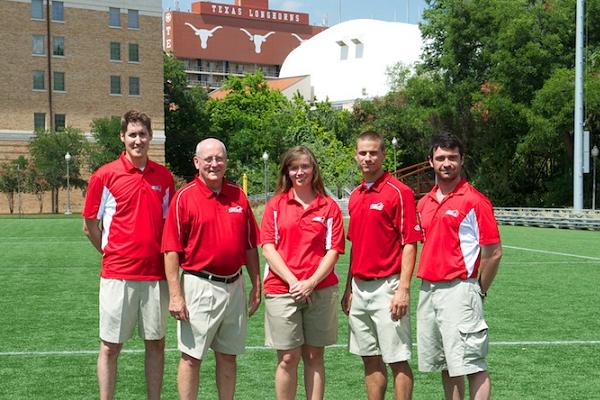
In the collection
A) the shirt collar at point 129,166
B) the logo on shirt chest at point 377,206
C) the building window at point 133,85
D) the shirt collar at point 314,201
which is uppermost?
the building window at point 133,85

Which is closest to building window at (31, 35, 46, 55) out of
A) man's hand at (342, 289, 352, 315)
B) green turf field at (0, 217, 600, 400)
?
green turf field at (0, 217, 600, 400)

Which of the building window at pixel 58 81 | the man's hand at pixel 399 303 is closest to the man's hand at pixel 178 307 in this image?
the man's hand at pixel 399 303

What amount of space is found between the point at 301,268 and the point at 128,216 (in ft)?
4.00

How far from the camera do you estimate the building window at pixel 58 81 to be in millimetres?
62500

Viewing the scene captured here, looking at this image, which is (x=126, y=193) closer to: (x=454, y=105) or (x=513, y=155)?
(x=454, y=105)

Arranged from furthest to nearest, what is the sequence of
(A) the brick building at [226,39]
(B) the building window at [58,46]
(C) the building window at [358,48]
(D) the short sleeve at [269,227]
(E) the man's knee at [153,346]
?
1. (A) the brick building at [226,39]
2. (C) the building window at [358,48]
3. (B) the building window at [58,46]
4. (E) the man's knee at [153,346]
5. (D) the short sleeve at [269,227]

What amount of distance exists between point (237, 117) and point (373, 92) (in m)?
18.4

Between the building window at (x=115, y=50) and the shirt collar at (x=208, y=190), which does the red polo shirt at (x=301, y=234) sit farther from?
the building window at (x=115, y=50)

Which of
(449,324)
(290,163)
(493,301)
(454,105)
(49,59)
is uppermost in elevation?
(49,59)

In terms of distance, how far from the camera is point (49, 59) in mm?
62062

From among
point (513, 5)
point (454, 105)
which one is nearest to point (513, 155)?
point (454, 105)

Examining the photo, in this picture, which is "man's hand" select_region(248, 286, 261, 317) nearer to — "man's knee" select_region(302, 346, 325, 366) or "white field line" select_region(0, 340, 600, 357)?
"man's knee" select_region(302, 346, 325, 366)

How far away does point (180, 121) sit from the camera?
78.6 meters

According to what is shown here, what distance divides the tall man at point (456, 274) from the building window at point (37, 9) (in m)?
59.9
